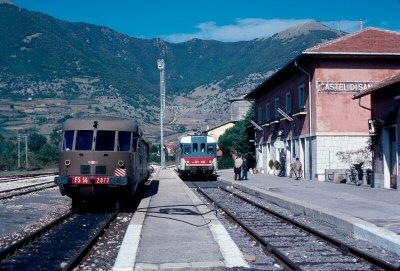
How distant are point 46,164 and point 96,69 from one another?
281 ft

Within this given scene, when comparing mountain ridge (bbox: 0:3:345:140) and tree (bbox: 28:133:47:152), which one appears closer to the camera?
tree (bbox: 28:133:47:152)

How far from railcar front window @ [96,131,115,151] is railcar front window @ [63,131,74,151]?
0.71 m

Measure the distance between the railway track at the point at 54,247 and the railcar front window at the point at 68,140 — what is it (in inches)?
85.3

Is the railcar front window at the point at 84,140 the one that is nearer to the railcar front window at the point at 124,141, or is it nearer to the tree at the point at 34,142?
the railcar front window at the point at 124,141

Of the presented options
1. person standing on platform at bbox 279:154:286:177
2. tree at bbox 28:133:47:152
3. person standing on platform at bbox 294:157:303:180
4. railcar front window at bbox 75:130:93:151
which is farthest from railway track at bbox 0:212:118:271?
tree at bbox 28:133:47:152

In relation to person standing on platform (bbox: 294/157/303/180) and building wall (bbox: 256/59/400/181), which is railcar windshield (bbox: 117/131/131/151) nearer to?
building wall (bbox: 256/59/400/181)

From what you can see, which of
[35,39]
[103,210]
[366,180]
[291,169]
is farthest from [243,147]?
[35,39]

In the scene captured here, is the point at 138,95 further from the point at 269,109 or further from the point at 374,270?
the point at 374,270

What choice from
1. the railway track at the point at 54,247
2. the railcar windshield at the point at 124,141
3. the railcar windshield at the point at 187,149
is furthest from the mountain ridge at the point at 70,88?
the railway track at the point at 54,247

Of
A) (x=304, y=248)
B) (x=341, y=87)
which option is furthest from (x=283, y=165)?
(x=304, y=248)

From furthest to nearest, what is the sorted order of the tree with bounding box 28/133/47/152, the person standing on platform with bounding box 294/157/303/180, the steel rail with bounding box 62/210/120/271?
the tree with bounding box 28/133/47/152
the person standing on platform with bounding box 294/157/303/180
the steel rail with bounding box 62/210/120/271

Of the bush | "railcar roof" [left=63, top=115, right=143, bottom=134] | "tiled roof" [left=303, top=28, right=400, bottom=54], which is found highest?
"tiled roof" [left=303, top=28, right=400, bottom=54]

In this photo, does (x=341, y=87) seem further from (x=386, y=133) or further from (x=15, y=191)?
(x=15, y=191)

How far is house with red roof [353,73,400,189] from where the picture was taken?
2048cm
